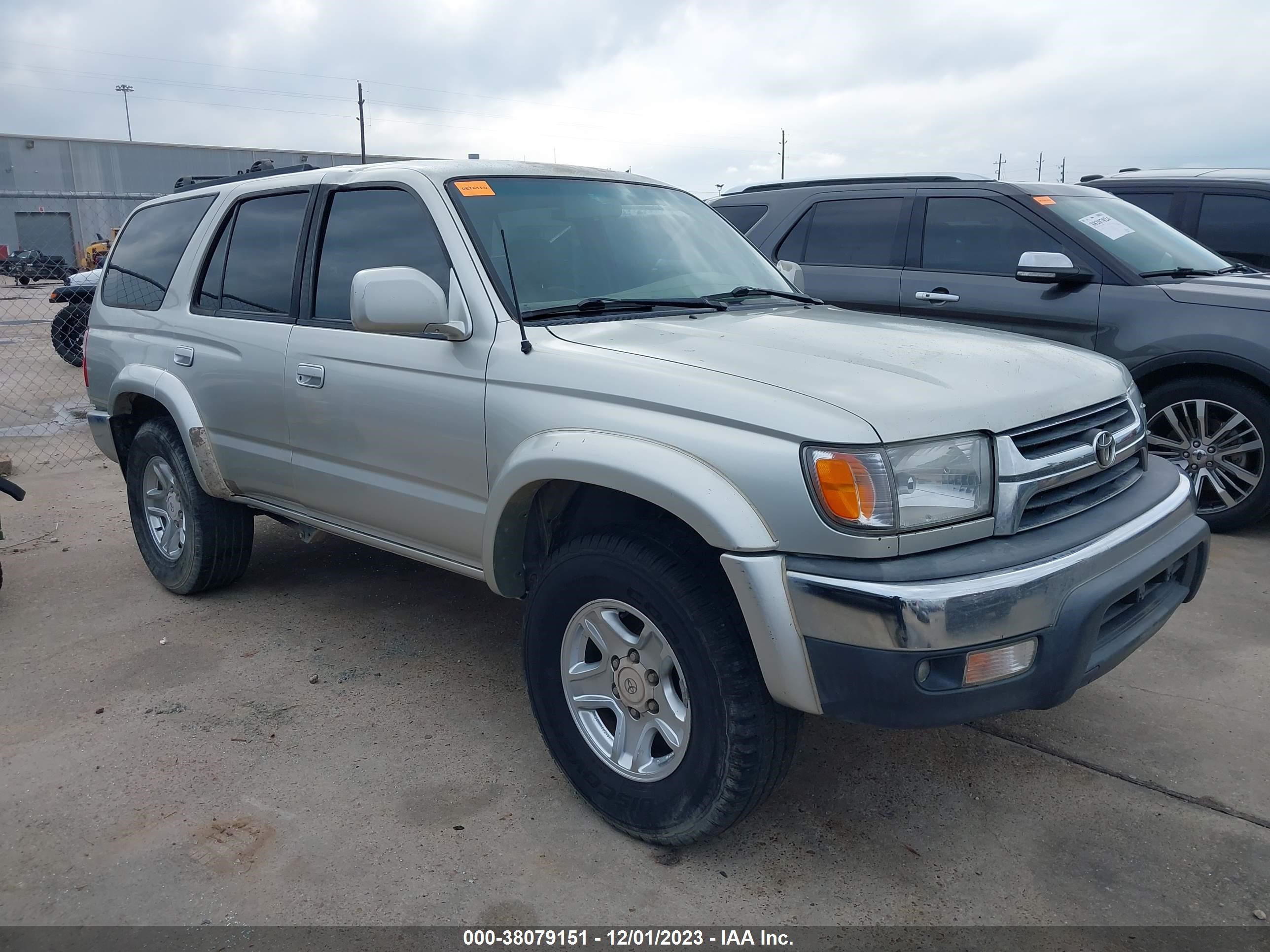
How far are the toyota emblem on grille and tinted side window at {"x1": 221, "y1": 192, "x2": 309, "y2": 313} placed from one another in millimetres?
2882

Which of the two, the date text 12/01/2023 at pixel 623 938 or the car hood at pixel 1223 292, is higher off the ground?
the car hood at pixel 1223 292

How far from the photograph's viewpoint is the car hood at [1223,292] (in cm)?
510

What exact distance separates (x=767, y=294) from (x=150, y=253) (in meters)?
3.04

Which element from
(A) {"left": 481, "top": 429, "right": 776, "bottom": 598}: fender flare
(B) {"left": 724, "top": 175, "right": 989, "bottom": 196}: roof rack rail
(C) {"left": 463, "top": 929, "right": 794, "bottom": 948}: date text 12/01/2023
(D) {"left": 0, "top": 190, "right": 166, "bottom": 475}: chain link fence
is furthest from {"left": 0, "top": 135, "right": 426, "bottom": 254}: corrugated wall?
(C) {"left": 463, "top": 929, "right": 794, "bottom": 948}: date text 12/01/2023

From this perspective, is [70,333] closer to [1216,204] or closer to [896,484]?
[1216,204]

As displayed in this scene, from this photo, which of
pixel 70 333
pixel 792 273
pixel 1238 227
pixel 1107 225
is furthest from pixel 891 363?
pixel 70 333

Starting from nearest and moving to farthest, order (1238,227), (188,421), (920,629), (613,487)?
(920,629) → (613,487) → (188,421) → (1238,227)

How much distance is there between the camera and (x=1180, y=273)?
557cm

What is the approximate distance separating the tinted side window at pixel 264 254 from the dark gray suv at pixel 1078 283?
207 cm

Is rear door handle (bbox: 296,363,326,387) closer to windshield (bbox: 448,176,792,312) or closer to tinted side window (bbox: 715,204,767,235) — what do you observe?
windshield (bbox: 448,176,792,312)

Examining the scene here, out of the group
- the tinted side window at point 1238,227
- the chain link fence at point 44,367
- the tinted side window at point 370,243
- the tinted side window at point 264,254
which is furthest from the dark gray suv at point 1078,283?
the chain link fence at point 44,367

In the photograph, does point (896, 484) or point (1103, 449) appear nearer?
point (896, 484)

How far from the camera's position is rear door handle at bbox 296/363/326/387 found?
11.7 ft

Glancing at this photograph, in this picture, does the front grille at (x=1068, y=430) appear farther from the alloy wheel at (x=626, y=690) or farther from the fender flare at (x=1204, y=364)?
the fender flare at (x=1204, y=364)
